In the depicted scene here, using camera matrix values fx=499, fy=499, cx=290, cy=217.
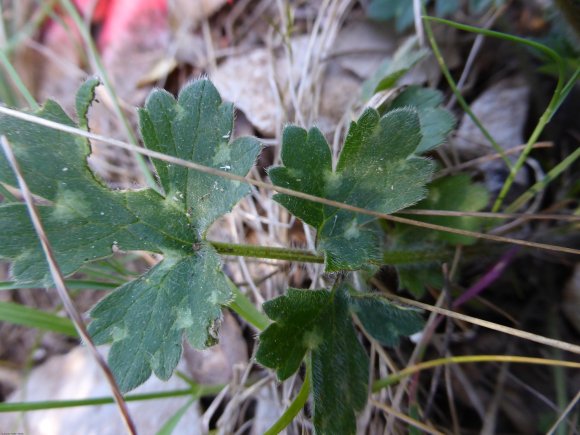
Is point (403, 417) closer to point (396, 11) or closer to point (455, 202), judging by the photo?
point (455, 202)

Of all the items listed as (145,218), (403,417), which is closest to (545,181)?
(403,417)

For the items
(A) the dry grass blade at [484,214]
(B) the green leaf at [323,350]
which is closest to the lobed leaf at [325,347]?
Result: (B) the green leaf at [323,350]

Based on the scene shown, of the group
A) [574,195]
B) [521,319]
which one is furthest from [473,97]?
[521,319]

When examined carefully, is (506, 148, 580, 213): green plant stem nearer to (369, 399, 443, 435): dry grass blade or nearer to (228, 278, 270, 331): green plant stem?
(369, 399, 443, 435): dry grass blade

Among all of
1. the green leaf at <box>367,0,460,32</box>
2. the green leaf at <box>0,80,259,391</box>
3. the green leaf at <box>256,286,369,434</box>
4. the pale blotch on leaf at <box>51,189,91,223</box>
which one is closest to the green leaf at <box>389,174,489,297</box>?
the green leaf at <box>256,286,369,434</box>

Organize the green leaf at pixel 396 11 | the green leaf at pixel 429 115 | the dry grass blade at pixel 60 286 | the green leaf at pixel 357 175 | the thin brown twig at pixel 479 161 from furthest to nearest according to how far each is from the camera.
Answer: the green leaf at pixel 396 11 < the thin brown twig at pixel 479 161 < the green leaf at pixel 429 115 < the green leaf at pixel 357 175 < the dry grass blade at pixel 60 286

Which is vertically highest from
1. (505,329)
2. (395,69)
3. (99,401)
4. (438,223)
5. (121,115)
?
(395,69)

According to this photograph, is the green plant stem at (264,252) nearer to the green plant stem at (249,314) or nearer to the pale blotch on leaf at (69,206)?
the green plant stem at (249,314)
